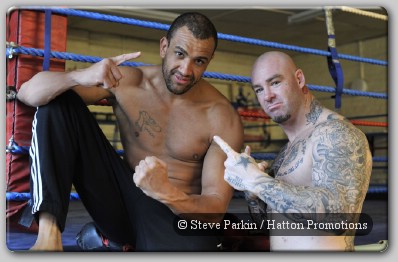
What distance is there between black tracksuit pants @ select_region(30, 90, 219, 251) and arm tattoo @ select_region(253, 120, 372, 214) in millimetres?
325

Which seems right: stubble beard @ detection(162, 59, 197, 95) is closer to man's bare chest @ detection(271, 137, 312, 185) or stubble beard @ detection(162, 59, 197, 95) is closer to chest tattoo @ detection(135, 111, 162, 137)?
chest tattoo @ detection(135, 111, 162, 137)

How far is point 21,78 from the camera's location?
191 centimetres

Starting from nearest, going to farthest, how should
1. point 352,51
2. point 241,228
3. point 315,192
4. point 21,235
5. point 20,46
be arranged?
1. point 315,192
2. point 241,228
3. point 21,235
4. point 20,46
5. point 352,51

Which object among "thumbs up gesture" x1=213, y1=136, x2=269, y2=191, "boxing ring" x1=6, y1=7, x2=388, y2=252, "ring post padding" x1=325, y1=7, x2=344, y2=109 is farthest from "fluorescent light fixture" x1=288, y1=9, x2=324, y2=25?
"thumbs up gesture" x1=213, y1=136, x2=269, y2=191

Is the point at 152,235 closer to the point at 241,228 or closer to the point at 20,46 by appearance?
the point at 241,228


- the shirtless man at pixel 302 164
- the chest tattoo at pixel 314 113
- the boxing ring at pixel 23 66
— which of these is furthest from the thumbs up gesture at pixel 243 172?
the boxing ring at pixel 23 66

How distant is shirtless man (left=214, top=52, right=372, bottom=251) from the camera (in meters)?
1.36

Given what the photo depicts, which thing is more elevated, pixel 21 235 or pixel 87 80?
pixel 87 80

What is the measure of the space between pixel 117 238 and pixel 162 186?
39cm

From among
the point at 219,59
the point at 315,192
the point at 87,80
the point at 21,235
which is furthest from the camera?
the point at 219,59

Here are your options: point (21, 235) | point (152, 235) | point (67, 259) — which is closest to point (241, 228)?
point (152, 235)

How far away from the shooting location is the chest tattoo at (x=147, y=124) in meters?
1.74

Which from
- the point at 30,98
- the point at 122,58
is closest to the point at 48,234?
the point at 30,98

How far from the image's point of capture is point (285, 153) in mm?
1673
